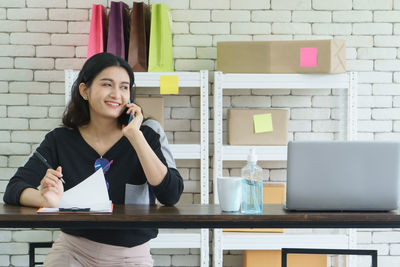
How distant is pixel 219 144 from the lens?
264cm

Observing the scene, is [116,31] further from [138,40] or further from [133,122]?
[133,122]

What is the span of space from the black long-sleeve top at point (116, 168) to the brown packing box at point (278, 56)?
999 millimetres

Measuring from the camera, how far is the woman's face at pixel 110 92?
1707mm

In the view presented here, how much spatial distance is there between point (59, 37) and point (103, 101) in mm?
1425

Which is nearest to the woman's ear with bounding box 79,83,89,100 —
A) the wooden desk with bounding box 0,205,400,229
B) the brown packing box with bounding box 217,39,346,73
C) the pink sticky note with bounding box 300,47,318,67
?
the wooden desk with bounding box 0,205,400,229

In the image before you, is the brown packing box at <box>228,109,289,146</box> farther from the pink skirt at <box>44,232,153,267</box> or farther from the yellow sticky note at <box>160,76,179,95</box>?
the pink skirt at <box>44,232,153,267</box>

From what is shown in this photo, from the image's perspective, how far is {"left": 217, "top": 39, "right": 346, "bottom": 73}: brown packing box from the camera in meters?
2.56

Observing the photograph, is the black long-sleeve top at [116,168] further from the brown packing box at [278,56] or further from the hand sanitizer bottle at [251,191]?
the brown packing box at [278,56]

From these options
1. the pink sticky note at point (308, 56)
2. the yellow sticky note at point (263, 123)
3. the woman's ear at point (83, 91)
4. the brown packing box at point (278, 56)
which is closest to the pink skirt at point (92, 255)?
the woman's ear at point (83, 91)

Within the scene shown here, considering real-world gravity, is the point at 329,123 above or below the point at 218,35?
below

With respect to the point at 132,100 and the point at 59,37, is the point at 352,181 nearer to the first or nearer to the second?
the point at 132,100

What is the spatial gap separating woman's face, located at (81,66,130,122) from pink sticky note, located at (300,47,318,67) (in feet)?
4.03

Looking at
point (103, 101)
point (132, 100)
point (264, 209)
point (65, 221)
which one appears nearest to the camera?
point (65, 221)

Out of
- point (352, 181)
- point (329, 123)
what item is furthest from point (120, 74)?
point (329, 123)
